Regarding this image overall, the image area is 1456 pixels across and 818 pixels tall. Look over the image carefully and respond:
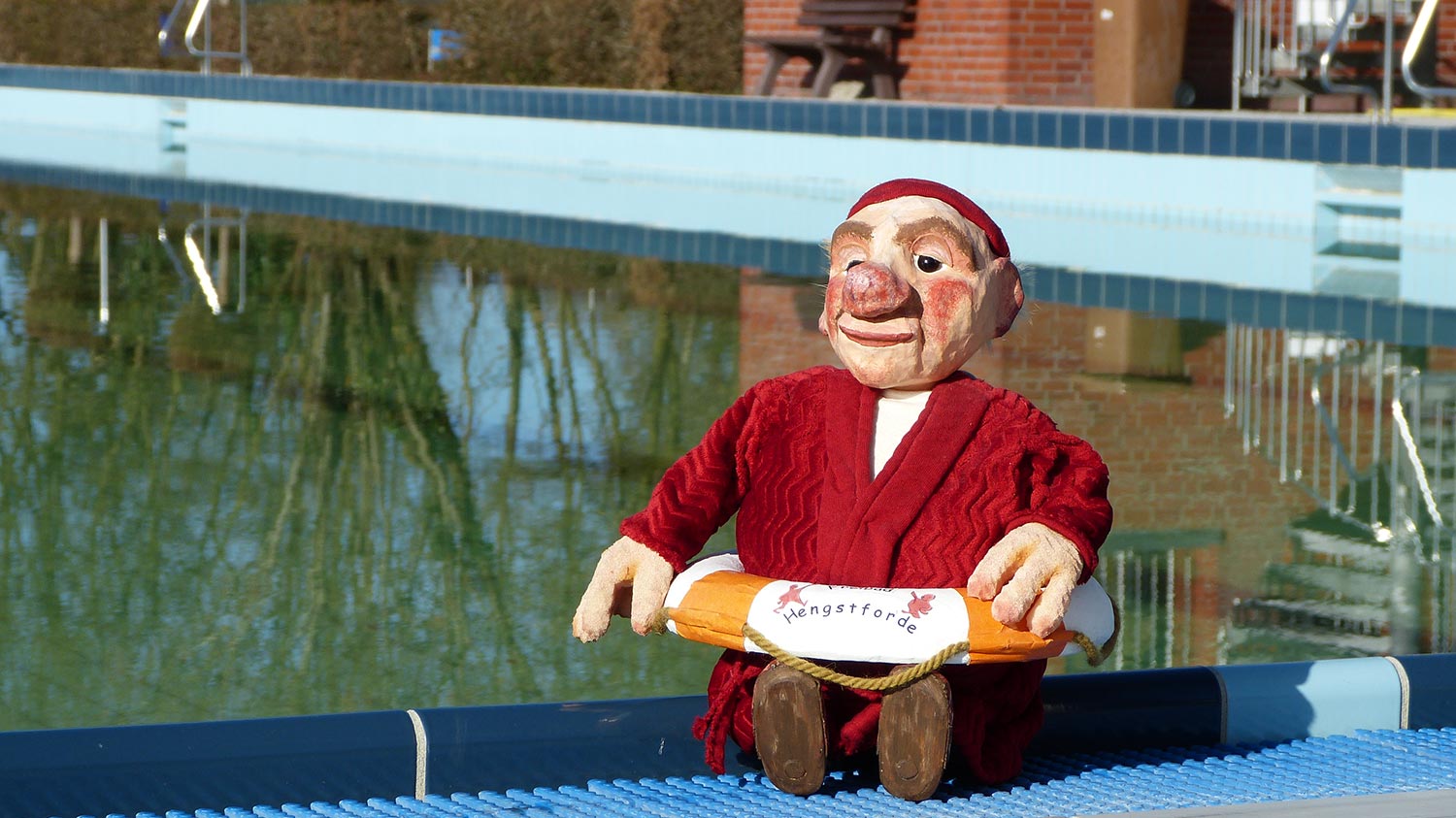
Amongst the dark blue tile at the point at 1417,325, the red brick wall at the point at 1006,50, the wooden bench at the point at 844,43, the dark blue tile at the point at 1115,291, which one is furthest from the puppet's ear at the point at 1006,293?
the wooden bench at the point at 844,43

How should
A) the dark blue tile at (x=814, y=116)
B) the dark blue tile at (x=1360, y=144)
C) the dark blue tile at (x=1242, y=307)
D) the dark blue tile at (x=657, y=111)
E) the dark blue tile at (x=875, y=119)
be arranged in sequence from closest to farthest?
the dark blue tile at (x=1242, y=307), the dark blue tile at (x=1360, y=144), the dark blue tile at (x=875, y=119), the dark blue tile at (x=814, y=116), the dark blue tile at (x=657, y=111)

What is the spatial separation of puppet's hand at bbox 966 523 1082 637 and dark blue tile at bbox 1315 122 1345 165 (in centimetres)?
788

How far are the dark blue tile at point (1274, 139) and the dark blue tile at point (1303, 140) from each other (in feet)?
0.09

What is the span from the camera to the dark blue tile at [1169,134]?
1025 cm

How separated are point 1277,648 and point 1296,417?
7.18 feet

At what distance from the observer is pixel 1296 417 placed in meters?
5.43

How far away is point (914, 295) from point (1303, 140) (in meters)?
7.87

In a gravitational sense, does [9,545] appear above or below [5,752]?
below

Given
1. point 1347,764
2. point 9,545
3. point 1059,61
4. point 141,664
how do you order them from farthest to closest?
point 1059,61, point 9,545, point 141,664, point 1347,764

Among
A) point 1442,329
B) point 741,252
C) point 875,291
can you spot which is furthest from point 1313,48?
point 875,291

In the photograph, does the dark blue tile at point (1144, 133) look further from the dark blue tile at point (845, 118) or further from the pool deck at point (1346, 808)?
the pool deck at point (1346, 808)

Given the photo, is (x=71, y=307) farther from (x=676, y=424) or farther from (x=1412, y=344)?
(x=1412, y=344)

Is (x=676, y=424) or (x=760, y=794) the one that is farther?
(x=676, y=424)

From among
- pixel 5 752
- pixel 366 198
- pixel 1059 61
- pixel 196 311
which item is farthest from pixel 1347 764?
pixel 1059 61
